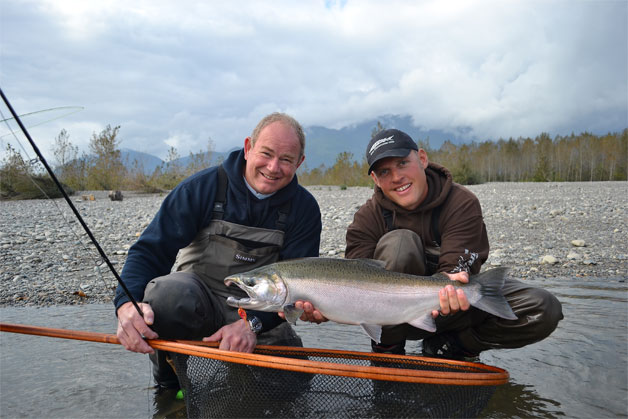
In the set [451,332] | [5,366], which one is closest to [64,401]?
[5,366]

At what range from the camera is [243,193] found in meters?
3.33

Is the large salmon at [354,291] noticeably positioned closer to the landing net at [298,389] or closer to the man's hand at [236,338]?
the man's hand at [236,338]

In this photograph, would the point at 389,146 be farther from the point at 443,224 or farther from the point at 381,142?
the point at 443,224

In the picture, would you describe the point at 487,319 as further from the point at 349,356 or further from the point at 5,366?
→ the point at 5,366

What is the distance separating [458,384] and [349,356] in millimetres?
795

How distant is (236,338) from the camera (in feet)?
8.82

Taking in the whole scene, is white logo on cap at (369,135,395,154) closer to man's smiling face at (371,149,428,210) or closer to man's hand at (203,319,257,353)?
man's smiling face at (371,149,428,210)

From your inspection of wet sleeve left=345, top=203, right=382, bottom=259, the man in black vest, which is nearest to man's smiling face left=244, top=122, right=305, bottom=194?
the man in black vest

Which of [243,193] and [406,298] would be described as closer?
[406,298]

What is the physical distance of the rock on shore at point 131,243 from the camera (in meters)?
5.83

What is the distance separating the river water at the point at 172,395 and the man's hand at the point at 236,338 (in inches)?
24.0

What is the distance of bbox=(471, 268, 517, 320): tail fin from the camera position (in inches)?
108

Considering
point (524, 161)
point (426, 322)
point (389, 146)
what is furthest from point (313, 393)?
point (524, 161)

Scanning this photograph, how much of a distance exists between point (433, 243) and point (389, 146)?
2.68 ft
